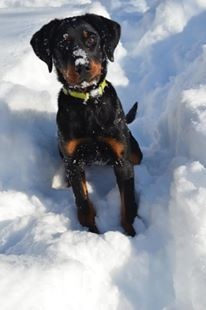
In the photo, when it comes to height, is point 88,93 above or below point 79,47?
below

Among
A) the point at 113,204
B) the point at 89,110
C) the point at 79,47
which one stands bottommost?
the point at 113,204

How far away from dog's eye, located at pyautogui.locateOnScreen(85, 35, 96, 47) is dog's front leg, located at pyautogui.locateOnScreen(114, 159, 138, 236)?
0.75 metres

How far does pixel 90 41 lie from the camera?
312 cm

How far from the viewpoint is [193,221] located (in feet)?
9.23

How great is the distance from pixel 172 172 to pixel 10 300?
4.77 feet

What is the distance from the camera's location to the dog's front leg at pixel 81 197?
11.1ft

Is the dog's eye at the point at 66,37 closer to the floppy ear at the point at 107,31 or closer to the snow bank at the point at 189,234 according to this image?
the floppy ear at the point at 107,31

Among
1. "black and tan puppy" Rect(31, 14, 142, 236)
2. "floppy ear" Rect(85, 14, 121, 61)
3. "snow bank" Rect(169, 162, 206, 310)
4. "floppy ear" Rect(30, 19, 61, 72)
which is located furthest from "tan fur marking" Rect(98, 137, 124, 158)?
"floppy ear" Rect(30, 19, 61, 72)

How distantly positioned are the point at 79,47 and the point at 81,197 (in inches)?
38.1

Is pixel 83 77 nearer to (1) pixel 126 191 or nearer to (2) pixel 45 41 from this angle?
(2) pixel 45 41

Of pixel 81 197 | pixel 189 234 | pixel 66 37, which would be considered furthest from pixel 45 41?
pixel 189 234

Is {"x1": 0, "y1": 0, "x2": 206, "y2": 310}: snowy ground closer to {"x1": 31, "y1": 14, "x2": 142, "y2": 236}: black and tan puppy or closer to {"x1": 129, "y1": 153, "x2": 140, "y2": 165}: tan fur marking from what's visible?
{"x1": 129, "y1": 153, "x2": 140, "y2": 165}: tan fur marking

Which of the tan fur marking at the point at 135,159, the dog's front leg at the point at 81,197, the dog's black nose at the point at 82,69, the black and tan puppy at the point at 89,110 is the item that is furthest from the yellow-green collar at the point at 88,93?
the tan fur marking at the point at 135,159

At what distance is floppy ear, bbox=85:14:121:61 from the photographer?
10.6 feet
